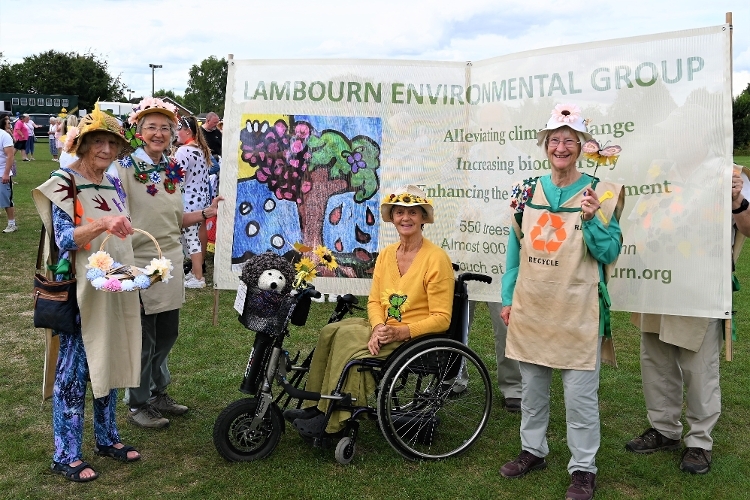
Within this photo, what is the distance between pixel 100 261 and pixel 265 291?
0.83 m

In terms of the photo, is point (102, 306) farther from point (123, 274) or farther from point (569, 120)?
point (569, 120)

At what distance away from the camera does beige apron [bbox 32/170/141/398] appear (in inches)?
133

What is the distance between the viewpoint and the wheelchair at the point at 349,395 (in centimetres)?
373

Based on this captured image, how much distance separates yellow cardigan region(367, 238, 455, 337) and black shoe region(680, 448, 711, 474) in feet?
4.72

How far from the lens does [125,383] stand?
144 inches

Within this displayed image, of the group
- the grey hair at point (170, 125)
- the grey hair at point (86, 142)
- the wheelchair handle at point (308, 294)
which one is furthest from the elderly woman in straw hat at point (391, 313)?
the grey hair at point (86, 142)

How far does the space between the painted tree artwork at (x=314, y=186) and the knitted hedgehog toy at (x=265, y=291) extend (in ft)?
2.73

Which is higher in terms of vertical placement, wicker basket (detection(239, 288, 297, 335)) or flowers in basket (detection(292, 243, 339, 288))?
flowers in basket (detection(292, 243, 339, 288))

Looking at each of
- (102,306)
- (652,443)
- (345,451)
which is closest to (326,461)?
(345,451)

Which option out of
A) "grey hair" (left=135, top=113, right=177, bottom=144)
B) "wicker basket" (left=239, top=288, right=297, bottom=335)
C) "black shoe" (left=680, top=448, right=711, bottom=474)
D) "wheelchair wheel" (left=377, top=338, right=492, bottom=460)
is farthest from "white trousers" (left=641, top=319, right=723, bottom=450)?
"grey hair" (left=135, top=113, right=177, bottom=144)

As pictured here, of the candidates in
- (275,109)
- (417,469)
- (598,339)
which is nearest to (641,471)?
(598,339)

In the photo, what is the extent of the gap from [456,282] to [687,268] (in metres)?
1.20

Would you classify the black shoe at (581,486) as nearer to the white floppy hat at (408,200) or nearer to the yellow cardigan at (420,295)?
the yellow cardigan at (420,295)

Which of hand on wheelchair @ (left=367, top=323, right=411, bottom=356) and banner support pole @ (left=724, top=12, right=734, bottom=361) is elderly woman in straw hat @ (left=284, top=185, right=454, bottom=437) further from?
banner support pole @ (left=724, top=12, right=734, bottom=361)
